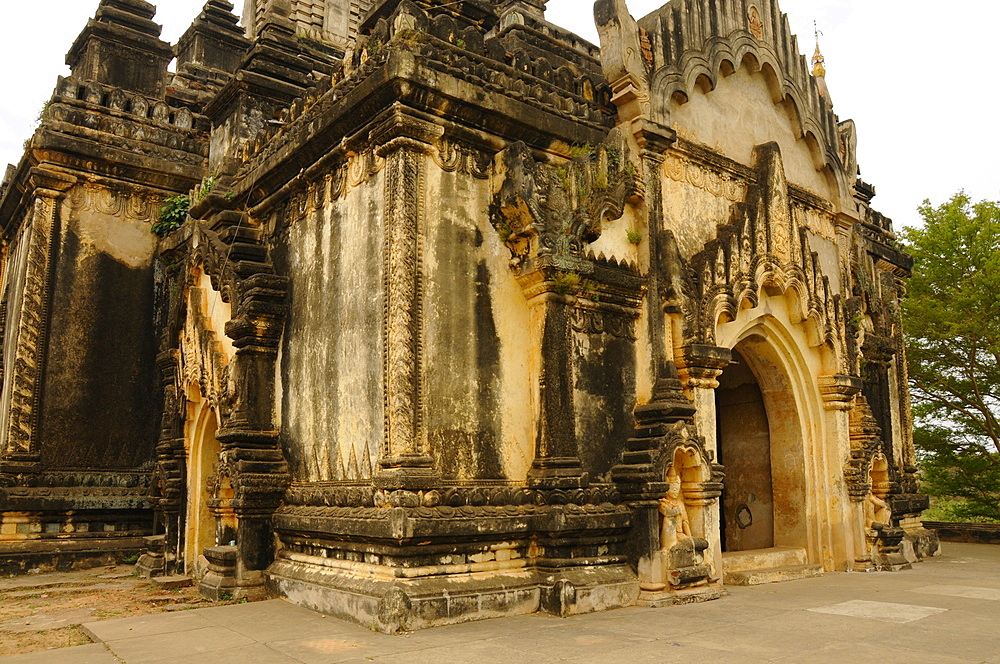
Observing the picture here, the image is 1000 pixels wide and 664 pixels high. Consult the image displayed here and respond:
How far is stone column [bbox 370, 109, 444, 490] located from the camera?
7.55 m

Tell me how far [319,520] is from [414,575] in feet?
4.48

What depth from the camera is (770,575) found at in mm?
10219

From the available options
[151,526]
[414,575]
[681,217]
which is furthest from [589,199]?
[151,526]

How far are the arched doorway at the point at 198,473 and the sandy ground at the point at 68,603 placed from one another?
0.76m

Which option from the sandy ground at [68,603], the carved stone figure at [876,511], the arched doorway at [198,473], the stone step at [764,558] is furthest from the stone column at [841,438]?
the arched doorway at [198,473]

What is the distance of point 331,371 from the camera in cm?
870

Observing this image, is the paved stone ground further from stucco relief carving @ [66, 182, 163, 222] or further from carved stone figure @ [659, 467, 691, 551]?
stucco relief carving @ [66, 182, 163, 222]

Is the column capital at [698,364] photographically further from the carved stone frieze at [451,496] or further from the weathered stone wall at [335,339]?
the weathered stone wall at [335,339]

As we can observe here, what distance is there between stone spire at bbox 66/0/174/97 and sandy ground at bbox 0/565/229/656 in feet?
29.0

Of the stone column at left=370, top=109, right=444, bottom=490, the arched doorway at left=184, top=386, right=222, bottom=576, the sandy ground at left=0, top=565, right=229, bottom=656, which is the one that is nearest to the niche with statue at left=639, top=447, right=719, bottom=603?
the stone column at left=370, top=109, right=444, bottom=490

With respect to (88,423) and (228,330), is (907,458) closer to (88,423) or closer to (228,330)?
(228,330)

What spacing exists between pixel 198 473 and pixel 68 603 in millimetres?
Result: 2572

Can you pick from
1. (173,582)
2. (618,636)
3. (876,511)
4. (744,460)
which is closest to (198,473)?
(173,582)

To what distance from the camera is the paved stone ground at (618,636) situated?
6031 millimetres
